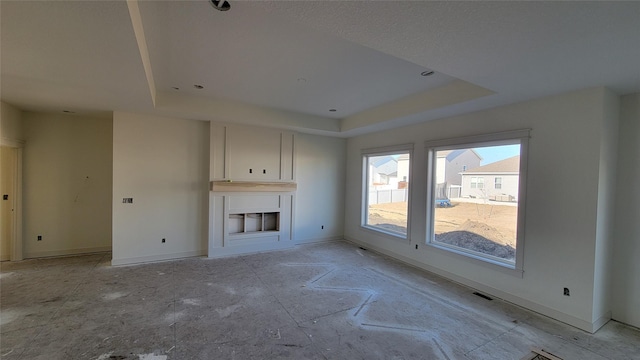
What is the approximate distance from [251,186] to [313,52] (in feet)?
10.8

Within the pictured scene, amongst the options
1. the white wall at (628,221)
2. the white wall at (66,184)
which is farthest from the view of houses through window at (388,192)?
the white wall at (66,184)

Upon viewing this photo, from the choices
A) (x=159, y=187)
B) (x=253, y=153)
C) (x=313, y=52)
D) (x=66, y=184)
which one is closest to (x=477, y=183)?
(x=313, y=52)

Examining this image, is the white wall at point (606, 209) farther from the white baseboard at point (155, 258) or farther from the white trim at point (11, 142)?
the white trim at point (11, 142)

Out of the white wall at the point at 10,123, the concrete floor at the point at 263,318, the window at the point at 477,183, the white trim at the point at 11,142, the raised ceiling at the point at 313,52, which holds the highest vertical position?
the raised ceiling at the point at 313,52

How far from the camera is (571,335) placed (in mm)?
2721

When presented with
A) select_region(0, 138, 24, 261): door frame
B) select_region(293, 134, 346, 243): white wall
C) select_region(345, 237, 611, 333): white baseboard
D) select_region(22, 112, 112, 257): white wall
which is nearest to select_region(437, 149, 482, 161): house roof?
select_region(345, 237, 611, 333): white baseboard

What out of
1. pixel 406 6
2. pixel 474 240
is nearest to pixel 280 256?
pixel 474 240

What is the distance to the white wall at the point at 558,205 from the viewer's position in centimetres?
283

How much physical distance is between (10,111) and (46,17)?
3920mm

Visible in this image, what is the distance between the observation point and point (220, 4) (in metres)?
1.99

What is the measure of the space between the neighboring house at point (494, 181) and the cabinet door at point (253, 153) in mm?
3645

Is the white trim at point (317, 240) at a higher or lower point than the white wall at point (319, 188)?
lower

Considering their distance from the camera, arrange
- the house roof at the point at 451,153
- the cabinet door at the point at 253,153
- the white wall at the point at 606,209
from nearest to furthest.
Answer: the white wall at the point at 606,209 < the house roof at the point at 451,153 < the cabinet door at the point at 253,153

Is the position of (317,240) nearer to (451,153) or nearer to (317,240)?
(317,240)
